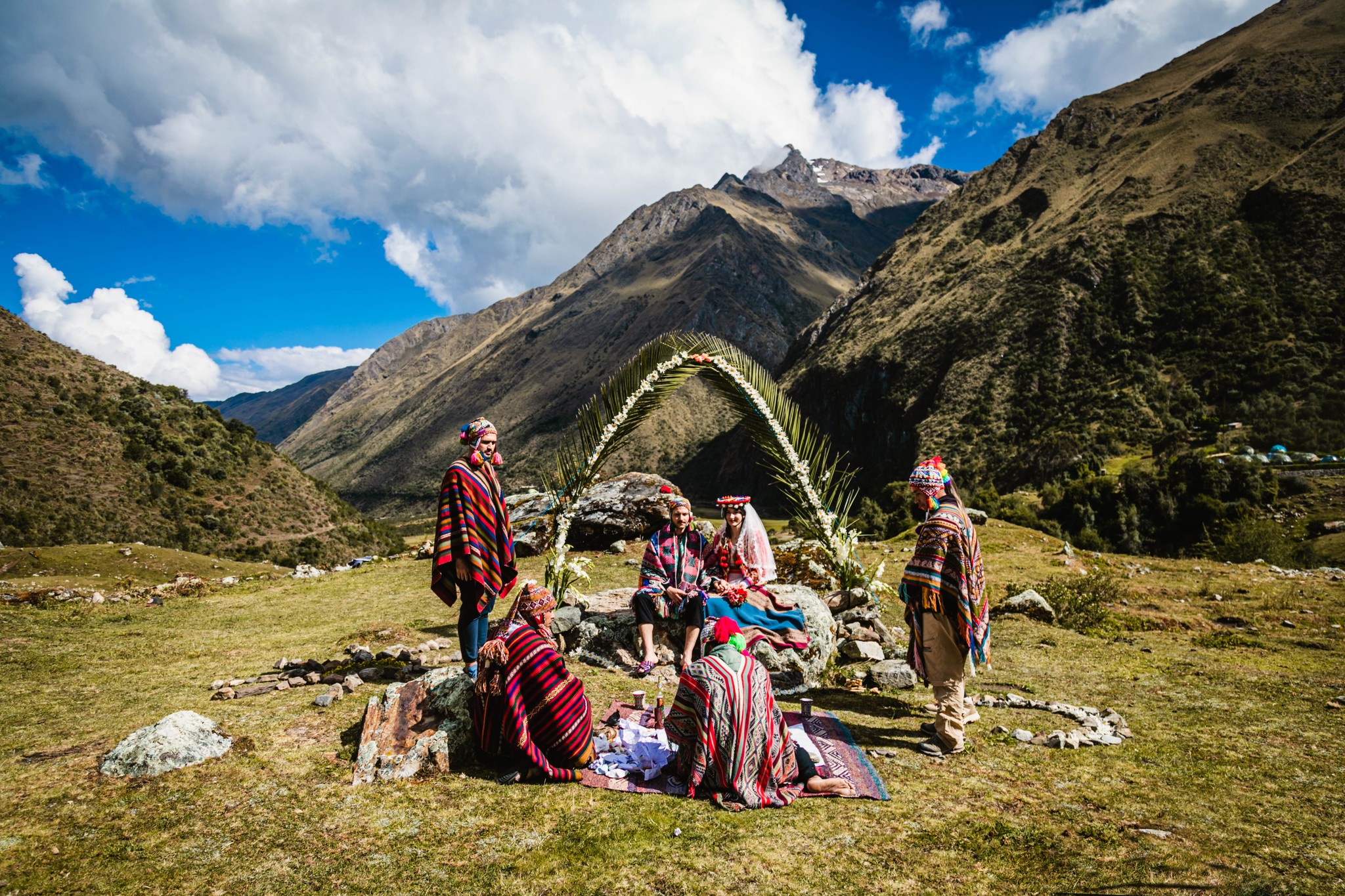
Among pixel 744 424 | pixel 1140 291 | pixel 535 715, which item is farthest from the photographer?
pixel 1140 291

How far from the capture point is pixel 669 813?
12.4 ft

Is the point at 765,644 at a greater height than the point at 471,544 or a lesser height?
lesser

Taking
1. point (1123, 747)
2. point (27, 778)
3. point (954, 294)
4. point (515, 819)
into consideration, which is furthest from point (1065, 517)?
point (954, 294)

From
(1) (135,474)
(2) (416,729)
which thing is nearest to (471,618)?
(2) (416,729)

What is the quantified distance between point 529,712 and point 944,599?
3.56 metres

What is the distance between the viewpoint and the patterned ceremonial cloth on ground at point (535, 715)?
418cm

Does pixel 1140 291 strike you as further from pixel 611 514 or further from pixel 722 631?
pixel 722 631

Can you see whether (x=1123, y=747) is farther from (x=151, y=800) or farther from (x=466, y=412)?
(x=466, y=412)

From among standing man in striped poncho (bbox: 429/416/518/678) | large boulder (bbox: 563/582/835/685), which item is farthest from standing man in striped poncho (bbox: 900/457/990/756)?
standing man in striped poncho (bbox: 429/416/518/678)

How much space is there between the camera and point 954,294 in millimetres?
69000

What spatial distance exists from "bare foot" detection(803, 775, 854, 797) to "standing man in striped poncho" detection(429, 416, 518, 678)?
2.91 metres

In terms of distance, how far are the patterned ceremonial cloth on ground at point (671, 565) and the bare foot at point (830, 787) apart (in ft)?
9.07

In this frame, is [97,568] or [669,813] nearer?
[669,813]

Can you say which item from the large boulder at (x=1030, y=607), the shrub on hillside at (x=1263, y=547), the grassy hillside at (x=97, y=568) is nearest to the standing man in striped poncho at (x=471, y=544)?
the large boulder at (x=1030, y=607)
